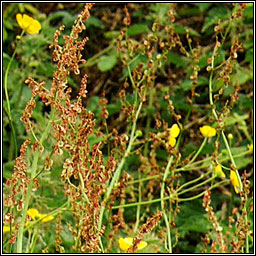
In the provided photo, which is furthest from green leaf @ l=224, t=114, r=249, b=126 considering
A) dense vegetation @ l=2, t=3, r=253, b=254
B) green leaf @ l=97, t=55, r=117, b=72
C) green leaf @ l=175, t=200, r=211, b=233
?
green leaf @ l=97, t=55, r=117, b=72

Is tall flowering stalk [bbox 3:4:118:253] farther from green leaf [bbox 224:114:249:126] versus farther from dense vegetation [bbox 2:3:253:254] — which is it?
green leaf [bbox 224:114:249:126]

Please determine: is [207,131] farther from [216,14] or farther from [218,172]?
[216,14]

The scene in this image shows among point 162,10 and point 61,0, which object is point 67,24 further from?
point 162,10

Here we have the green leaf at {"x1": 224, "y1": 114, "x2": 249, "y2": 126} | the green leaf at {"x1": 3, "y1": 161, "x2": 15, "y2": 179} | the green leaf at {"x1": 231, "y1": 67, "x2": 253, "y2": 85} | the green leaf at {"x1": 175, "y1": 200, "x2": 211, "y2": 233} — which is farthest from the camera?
the green leaf at {"x1": 231, "y1": 67, "x2": 253, "y2": 85}

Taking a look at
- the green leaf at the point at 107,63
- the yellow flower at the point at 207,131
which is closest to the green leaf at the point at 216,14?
the green leaf at the point at 107,63

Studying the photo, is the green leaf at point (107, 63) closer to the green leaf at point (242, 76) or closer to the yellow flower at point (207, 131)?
the green leaf at point (242, 76)

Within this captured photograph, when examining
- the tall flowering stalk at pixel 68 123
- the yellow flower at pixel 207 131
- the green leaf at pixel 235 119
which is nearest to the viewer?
the tall flowering stalk at pixel 68 123

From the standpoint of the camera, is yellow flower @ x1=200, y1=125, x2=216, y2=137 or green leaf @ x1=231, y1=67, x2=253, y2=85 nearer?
yellow flower @ x1=200, y1=125, x2=216, y2=137

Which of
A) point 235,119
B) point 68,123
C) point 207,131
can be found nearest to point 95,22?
point 235,119

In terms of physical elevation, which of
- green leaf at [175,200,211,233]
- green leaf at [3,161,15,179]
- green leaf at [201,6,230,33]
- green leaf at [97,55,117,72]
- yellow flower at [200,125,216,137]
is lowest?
green leaf at [175,200,211,233]

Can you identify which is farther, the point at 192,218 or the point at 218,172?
the point at 192,218

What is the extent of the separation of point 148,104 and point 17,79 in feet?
1.71

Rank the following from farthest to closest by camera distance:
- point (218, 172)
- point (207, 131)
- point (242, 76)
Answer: point (242, 76)
point (207, 131)
point (218, 172)

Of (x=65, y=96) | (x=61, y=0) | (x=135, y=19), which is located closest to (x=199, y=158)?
(x=135, y=19)
